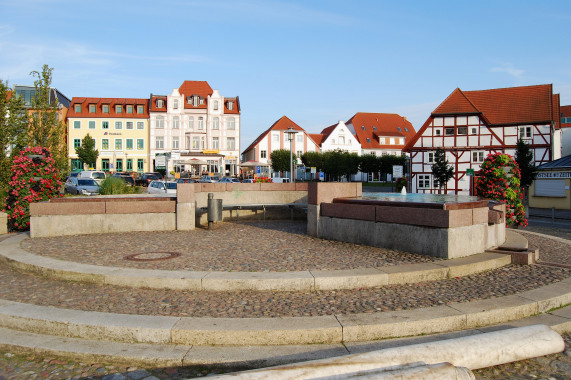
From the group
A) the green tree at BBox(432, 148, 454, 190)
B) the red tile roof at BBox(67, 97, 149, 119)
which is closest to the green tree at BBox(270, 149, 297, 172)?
the red tile roof at BBox(67, 97, 149, 119)

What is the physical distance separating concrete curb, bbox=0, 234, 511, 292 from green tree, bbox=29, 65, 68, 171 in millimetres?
12251

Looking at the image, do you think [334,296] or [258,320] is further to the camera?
[334,296]

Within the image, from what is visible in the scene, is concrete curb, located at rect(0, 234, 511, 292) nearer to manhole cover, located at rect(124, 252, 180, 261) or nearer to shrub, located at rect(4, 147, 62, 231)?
manhole cover, located at rect(124, 252, 180, 261)

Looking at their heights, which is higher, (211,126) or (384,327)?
(211,126)

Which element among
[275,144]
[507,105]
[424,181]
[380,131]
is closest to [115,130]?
[275,144]

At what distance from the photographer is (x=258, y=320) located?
4.84m

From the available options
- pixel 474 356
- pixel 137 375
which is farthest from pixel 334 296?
pixel 137 375

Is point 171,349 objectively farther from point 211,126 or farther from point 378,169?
point 378,169

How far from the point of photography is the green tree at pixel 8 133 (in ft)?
54.7

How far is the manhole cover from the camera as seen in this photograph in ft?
26.1

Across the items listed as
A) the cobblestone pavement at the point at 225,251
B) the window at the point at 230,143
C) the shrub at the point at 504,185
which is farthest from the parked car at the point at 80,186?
the window at the point at 230,143

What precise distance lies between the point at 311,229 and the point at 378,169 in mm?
68054

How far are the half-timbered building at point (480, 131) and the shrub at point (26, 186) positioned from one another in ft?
142

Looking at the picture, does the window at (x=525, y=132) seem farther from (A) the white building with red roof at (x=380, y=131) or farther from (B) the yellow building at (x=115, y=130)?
(B) the yellow building at (x=115, y=130)
